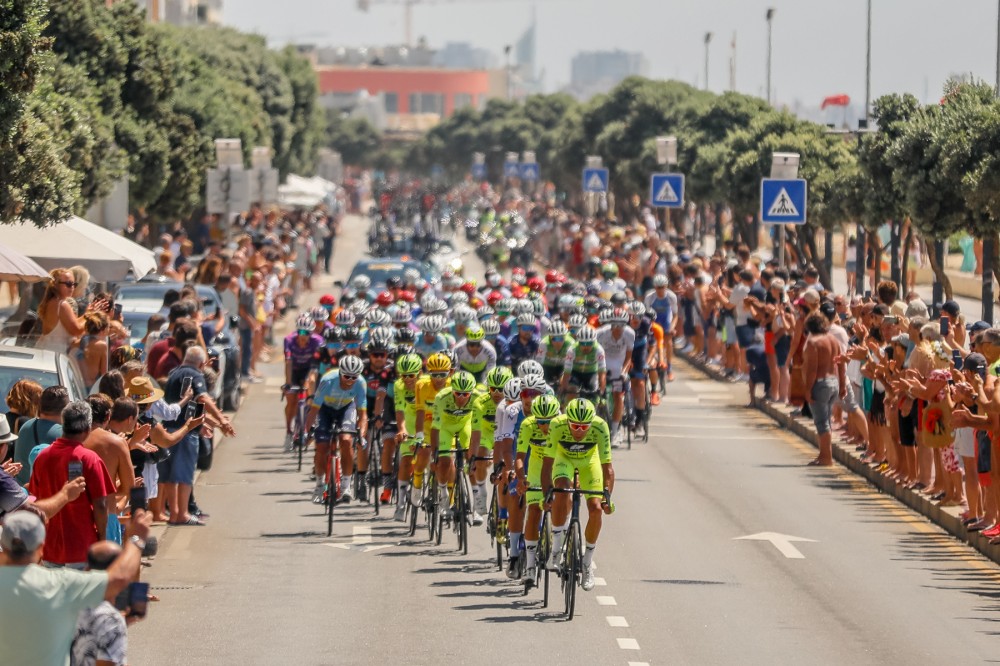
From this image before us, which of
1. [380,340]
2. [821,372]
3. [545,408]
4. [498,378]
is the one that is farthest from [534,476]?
[821,372]

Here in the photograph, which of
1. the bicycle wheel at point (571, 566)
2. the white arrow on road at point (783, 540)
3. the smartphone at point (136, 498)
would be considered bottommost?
the white arrow on road at point (783, 540)

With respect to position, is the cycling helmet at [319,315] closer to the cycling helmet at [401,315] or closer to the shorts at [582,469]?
the cycling helmet at [401,315]

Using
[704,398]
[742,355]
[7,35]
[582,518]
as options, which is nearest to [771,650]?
[582,518]

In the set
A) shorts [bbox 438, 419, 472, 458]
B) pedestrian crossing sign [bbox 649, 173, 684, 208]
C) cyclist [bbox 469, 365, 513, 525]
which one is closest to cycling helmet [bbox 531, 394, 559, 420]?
cyclist [bbox 469, 365, 513, 525]

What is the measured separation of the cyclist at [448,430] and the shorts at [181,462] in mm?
2091

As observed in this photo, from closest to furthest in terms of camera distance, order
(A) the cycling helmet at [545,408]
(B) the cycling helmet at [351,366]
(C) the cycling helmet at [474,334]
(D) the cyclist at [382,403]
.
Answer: (A) the cycling helmet at [545,408] → (B) the cycling helmet at [351,366] → (D) the cyclist at [382,403] → (C) the cycling helmet at [474,334]

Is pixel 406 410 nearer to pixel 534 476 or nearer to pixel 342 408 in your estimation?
pixel 342 408

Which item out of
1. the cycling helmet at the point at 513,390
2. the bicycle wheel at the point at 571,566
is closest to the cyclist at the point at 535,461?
the bicycle wheel at the point at 571,566

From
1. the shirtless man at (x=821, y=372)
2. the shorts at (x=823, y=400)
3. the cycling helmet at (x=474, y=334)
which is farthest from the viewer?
the shorts at (x=823, y=400)

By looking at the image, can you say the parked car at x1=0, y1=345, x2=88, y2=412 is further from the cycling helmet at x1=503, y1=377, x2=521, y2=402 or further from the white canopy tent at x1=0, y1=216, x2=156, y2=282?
the white canopy tent at x1=0, y1=216, x2=156, y2=282

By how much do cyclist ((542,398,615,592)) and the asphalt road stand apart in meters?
0.52

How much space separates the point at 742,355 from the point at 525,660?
21179 mm

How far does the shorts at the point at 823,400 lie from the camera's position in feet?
80.4

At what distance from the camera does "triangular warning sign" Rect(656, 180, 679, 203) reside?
44.5m
